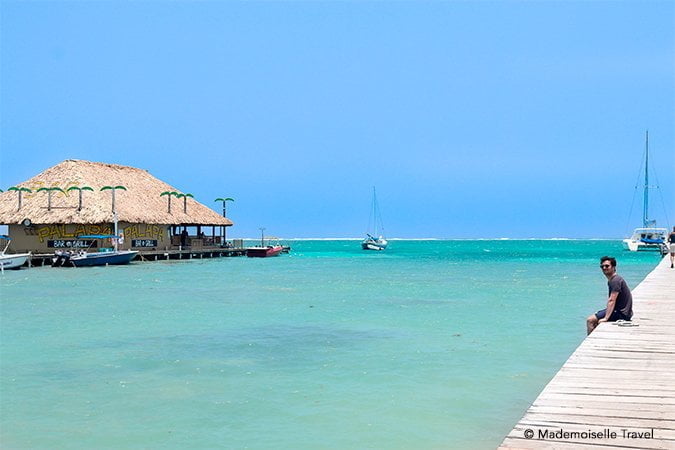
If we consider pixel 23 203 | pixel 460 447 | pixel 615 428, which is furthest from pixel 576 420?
pixel 23 203

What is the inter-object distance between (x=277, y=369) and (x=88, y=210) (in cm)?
4279

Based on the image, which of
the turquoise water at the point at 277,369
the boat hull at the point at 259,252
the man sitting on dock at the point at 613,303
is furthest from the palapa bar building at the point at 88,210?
the man sitting on dock at the point at 613,303

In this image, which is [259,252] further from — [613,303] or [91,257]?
[613,303]

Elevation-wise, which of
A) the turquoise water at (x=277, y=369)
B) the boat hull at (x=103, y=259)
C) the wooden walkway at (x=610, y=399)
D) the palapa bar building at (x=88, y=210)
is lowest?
the turquoise water at (x=277, y=369)

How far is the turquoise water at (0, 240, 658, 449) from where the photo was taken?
8156 mm

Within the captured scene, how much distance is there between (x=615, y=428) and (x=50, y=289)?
2816 centimetres

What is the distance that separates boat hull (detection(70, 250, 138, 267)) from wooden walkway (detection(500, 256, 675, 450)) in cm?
4126

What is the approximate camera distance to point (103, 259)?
4650cm

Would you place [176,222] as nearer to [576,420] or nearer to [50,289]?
[50,289]

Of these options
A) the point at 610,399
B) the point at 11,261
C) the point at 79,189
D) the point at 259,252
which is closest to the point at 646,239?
the point at 259,252

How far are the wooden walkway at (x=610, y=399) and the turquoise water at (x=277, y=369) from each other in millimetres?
1419

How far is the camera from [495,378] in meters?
10.8

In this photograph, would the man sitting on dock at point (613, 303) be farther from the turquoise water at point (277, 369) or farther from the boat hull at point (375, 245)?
the boat hull at point (375, 245)

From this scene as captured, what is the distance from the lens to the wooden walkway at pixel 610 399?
4855mm
